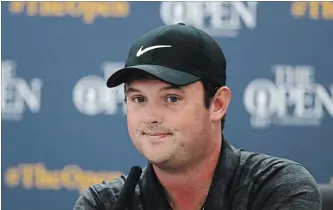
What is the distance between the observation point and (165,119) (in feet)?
3.31

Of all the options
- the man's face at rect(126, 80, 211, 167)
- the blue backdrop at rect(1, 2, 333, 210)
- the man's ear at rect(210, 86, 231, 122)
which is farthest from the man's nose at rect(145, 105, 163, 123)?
the blue backdrop at rect(1, 2, 333, 210)

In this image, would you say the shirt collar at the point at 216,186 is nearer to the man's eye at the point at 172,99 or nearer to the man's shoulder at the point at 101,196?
the man's shoulder at the point at 101,196

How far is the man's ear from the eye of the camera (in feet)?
3.52

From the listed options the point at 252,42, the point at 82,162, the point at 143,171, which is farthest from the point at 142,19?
the point at 143,171

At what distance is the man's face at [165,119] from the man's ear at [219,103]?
0.03 meters

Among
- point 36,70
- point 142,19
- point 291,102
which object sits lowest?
point 291,102

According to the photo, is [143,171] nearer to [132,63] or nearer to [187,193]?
[187,193]

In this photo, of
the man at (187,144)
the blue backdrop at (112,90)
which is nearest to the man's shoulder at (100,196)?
the man at (187,144)

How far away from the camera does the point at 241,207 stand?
1056mm

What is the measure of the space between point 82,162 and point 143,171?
3.58 ft

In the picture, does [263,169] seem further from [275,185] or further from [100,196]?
[100,196]

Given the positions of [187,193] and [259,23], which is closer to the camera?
[187,193]

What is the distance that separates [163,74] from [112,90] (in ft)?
4.06

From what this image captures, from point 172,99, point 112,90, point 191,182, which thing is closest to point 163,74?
point 172,99
